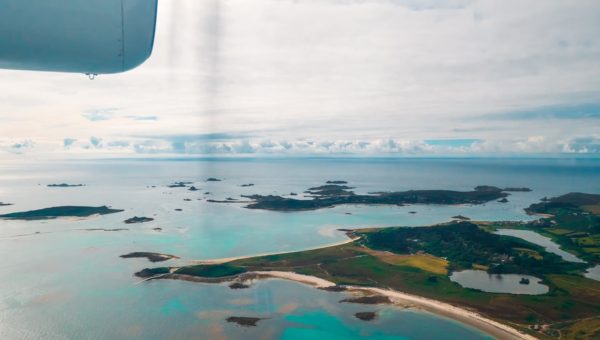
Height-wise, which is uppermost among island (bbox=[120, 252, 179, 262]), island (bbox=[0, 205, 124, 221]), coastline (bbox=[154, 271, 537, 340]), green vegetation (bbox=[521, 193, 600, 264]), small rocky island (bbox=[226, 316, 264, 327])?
green vegetation (bbox=[521, 193, 600, 264])

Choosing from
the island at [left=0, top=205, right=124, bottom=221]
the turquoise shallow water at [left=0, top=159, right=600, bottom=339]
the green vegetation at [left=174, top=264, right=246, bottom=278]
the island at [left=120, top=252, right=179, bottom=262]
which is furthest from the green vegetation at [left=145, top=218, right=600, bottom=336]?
the island at [left=0, top=205, right=124, bottom=221]

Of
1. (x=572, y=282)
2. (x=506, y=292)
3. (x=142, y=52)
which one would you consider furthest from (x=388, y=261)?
(x=142, y=52)

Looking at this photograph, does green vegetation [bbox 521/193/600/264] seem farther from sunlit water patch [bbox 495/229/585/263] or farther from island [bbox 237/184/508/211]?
island [bbox 237/184/508/211]

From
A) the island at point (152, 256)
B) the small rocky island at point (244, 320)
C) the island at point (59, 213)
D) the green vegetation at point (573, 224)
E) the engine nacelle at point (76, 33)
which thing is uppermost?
the engine nacelle at point (76, 33)

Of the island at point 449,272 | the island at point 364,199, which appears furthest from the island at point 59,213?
the island at point 449,272

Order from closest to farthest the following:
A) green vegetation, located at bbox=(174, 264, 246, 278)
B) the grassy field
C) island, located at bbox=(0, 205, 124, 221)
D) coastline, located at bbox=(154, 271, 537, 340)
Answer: coastline, located at bbox=(154, 271, 537, 340) → green vegetation, located at bbox=(174, 264, 246, 278) → the grassy field → island, located at bbox=(0, 205, 124, 221)

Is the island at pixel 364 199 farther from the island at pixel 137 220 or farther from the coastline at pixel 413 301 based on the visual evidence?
the coastline at pixel 413 301
